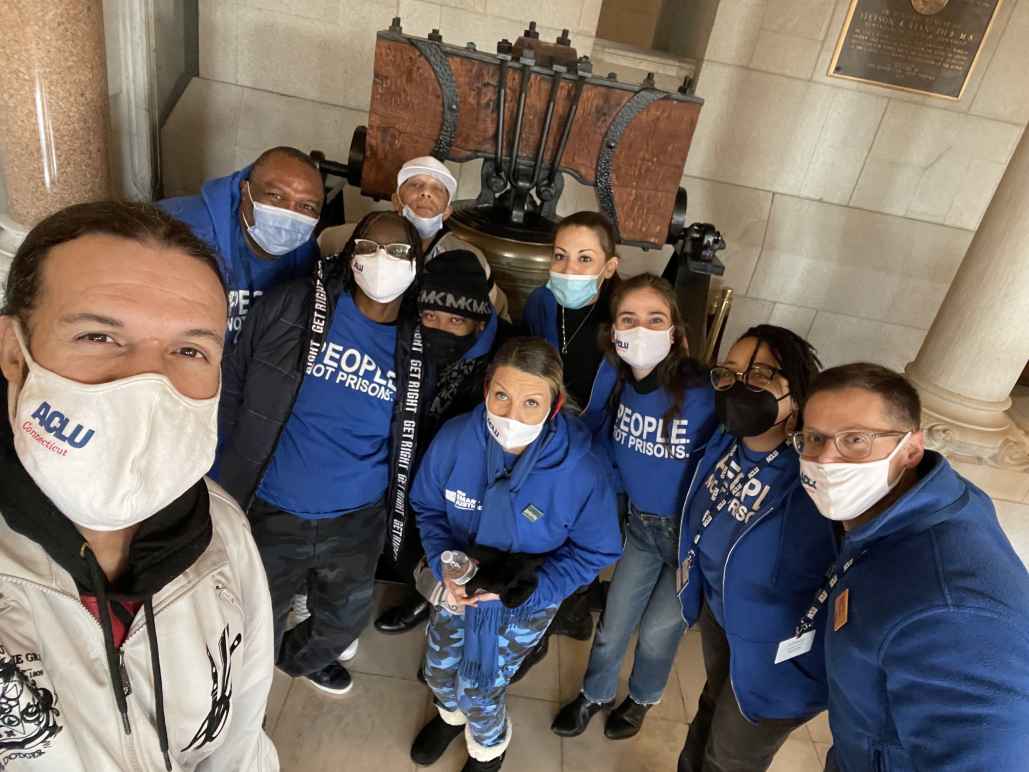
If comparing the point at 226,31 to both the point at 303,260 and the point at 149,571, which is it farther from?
the point at 149,571

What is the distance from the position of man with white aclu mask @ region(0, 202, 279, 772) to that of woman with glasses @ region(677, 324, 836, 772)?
1.54 metres

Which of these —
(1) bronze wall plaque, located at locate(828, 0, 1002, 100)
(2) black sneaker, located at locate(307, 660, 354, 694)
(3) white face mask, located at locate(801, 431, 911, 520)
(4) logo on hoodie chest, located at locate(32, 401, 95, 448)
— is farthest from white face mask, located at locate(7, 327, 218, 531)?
(1) bronze wall plaque, located at locate(828, 0, 1002, 100)

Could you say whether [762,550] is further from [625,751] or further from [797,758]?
[797,758]

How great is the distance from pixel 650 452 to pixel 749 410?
1.58ft

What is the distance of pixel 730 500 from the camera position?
217cm

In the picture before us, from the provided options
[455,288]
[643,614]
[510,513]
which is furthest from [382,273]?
[643,614]

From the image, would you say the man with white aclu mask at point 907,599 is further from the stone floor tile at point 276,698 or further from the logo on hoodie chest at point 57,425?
the stone floor tile at point 276,698

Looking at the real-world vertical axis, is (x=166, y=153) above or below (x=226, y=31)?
below

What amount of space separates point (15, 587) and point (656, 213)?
2.74 meters

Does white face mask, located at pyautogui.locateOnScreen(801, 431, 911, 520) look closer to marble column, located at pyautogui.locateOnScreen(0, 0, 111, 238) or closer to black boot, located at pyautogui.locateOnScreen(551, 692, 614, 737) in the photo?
black boot, located at pyautogui.locateOnScreen(551, 692, 614, 737)

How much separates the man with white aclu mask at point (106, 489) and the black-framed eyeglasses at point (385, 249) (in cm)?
113

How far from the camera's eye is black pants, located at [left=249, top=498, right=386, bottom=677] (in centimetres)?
250

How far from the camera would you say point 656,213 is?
309 centimetres

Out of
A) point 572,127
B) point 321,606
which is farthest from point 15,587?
point 572,127
